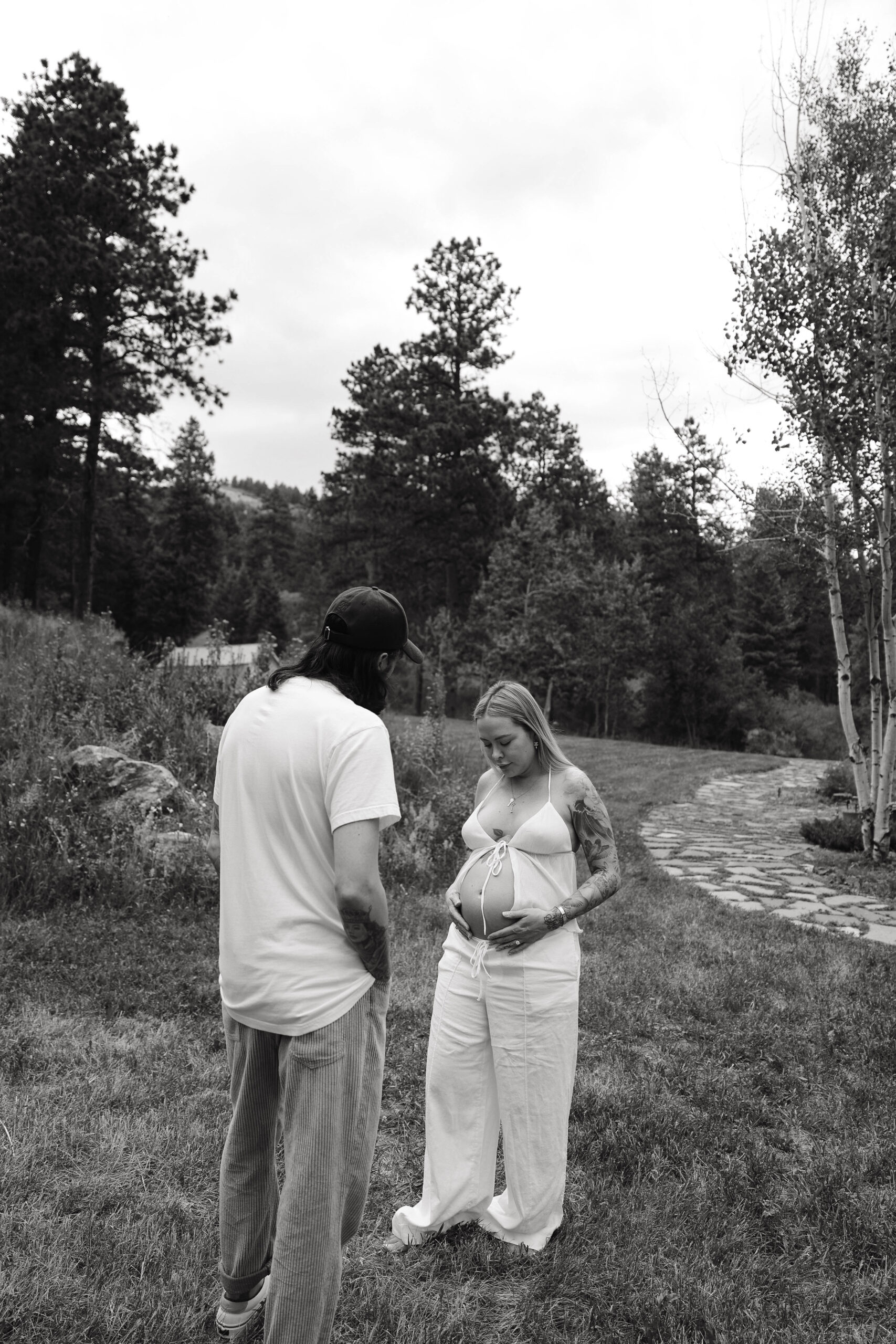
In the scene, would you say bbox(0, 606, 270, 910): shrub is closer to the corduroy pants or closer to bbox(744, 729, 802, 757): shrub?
the corduroy pants

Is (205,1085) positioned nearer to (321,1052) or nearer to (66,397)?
(321,1052)

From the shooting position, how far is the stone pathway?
772cm

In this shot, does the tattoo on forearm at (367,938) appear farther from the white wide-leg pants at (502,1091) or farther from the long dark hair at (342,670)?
the white wide-leg pants at (502,1091)

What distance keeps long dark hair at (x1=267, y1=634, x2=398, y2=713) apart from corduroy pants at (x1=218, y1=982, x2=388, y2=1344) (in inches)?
27.8

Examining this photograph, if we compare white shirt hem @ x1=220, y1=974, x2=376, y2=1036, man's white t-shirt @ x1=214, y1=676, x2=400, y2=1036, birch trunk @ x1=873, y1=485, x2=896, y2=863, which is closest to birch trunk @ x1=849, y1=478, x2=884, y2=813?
birch trunk @ x1=873, y1=485, x2=896, y2=863

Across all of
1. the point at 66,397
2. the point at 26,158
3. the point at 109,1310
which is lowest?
the point at 109,1310

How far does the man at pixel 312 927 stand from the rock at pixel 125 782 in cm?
539

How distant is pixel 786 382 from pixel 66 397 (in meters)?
16.9

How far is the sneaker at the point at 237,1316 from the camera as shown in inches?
97.5

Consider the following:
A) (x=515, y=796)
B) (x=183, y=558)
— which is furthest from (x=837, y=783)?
(x=183, y=558)

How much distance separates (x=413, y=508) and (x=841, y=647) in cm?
2342

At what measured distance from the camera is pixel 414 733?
12.0m

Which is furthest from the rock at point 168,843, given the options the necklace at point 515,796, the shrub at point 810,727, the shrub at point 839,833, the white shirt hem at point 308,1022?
the shrub at point 810,727

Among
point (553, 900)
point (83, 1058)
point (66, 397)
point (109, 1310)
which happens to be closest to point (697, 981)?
point (553, 900)
